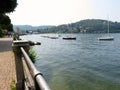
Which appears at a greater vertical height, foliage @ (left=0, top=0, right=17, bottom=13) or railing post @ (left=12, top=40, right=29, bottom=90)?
foliage @ (left=0, top=0, right=17, bottom=13)

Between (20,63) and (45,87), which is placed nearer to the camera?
(45,87)

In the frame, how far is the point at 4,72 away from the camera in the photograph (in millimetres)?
12047

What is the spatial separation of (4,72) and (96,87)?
375 inches

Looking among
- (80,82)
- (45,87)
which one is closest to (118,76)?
(80,82)

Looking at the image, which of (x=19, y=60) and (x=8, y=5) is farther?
(x=8, y=5)

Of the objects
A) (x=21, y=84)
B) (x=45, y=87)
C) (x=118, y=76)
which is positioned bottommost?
(x=118, y=76)

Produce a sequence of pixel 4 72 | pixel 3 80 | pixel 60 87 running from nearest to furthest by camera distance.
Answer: pixel 3 80
pixel 4 72
pixel 60 87

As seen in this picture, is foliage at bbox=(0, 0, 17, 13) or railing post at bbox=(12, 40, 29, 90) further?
foliage at bbox=(0, 0, 17, 13)

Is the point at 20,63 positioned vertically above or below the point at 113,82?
above

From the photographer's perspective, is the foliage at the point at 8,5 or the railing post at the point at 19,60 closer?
the railing post at the point at 19,60

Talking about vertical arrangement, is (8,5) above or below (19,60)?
above

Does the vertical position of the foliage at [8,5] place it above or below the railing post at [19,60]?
above

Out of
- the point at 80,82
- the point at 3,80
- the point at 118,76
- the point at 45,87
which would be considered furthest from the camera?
the point at 118,76

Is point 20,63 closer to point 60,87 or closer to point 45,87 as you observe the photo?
point 45,87
